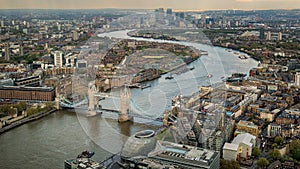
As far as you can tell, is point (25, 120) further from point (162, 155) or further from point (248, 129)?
point (248, 129)

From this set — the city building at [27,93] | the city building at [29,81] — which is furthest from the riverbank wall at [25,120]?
A: the city building at [29,81]

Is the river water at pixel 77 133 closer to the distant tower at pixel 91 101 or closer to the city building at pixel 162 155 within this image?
the distant tower at pixel 91 101

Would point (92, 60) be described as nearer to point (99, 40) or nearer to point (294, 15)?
point (99, 40)

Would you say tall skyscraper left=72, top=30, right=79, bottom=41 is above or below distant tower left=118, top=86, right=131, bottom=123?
above

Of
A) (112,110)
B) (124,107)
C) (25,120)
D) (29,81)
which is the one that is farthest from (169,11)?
(29,81)

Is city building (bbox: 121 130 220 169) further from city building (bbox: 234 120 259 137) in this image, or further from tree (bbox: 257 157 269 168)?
city building (bbox: 234 120 259 137)

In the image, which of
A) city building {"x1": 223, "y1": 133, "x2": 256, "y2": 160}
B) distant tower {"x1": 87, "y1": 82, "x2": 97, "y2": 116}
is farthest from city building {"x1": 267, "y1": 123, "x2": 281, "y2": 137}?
distant tower {"x1": 87, "y1": 82, "x2": 97, "y2": 116}
